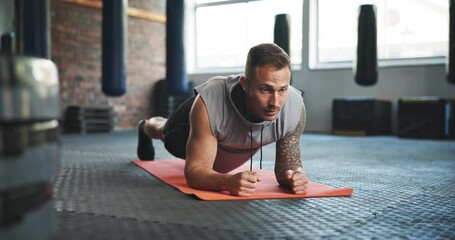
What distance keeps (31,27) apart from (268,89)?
0.84 m

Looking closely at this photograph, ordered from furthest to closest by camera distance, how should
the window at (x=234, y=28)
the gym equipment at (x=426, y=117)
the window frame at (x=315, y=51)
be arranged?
the window at (x=234, y=28), the window frame at (x=315, y=51), the gym equipment at (x=426, y=117)

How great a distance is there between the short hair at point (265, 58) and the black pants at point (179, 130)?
0.58m

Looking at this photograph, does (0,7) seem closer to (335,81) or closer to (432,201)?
(432,201)

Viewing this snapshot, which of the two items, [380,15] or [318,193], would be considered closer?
[318,193]

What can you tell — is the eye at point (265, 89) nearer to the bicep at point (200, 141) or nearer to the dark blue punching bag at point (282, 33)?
the bicep at point (200, 141)

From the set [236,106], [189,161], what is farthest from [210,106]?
[189,161]

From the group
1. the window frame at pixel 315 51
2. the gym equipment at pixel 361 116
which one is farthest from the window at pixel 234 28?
the gym equipment at pixel 361 116

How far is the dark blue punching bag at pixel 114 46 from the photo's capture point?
5.60ft

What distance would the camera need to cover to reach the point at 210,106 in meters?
1.91

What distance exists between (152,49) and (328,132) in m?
3.32

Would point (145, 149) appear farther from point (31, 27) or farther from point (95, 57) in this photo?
point (95, 57)

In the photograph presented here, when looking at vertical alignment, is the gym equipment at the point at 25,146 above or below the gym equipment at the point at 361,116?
above

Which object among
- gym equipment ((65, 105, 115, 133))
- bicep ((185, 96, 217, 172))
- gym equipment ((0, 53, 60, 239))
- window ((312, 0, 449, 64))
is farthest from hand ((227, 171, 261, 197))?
gym equipment ((65, 105, 115, 133))

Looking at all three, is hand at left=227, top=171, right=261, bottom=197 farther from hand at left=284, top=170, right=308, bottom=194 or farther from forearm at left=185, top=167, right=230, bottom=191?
hand at left=284, top=170, right=308, bottom=194
